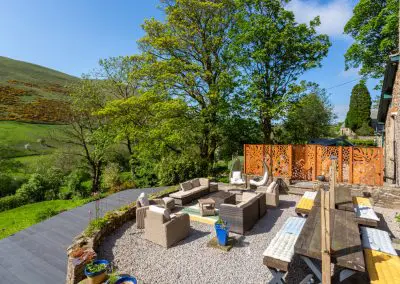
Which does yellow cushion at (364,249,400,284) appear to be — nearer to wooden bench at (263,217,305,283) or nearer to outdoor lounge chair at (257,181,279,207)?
wooden bench at (263,217,305,283)

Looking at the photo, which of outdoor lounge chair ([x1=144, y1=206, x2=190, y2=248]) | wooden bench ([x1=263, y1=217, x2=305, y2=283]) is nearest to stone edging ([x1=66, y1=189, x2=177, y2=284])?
outdoor lounge chair ([x1=144, y1=206, x2=190, y2=248])

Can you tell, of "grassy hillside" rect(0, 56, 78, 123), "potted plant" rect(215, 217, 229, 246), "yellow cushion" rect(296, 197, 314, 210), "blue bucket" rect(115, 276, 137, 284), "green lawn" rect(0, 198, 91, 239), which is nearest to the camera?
"blue bucket" rect(115, 276, 137, 284)

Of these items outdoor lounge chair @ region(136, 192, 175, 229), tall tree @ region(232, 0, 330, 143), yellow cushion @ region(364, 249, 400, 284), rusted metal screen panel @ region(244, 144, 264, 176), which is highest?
tall tree @ region(232, 0, 330, 143)

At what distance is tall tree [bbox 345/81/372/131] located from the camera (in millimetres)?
35938

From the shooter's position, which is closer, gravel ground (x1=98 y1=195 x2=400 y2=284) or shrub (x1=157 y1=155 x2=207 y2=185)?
gravel ground (x1=98 y1=195 x2=400 y2=284)

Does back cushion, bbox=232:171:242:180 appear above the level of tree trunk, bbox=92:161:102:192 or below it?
above

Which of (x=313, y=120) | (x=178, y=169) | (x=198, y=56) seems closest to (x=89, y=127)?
(x=178, y=169)

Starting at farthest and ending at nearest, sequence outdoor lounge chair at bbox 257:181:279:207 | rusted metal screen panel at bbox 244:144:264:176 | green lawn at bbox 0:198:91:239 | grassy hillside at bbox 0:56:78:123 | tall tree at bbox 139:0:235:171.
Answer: grassy hillside at bbox 0:56:78:123
tall tree at bbox 139:0:235:171
green lawn at bbox 0:198:91:239
rusted metal screen panel at bbox 244:144:264:176
outdoor lounge chair at bbox 257:181:279:207

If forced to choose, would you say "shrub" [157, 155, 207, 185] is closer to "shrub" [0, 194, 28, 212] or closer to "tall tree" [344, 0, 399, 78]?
"shrub" [0, 194, 28, 212]

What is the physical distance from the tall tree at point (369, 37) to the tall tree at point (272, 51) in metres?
6.23

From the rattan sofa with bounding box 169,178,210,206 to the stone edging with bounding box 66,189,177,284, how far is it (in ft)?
5.46

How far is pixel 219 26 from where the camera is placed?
14.2m

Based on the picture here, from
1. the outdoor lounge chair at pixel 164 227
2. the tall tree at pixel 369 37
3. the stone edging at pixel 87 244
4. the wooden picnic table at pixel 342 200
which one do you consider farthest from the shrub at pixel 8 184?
the tall tree at pixel 369 37

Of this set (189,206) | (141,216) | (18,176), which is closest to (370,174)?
(189,206)
